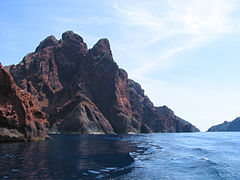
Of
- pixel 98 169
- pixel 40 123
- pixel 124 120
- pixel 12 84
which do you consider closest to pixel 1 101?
pixel 12 84

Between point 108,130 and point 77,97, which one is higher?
point 77,97

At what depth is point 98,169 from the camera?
2527 centimetres

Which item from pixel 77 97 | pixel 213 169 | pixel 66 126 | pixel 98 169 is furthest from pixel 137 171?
pixel 77 97

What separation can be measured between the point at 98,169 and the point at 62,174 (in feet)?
14.8

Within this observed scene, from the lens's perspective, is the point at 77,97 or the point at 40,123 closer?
the point at 40,123

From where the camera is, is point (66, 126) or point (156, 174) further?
point (66, 126)

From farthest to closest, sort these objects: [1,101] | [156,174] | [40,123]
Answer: [40,123] < [1,101] < [156,174]

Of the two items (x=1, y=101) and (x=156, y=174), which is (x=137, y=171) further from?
(x=1, y=101)

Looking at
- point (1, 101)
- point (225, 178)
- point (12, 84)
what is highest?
point (12, 84)

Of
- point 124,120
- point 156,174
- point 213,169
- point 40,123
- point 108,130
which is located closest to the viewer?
point 156,174

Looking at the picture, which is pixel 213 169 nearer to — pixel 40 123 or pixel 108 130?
pixel 40 123

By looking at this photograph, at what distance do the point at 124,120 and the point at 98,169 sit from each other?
16217cm

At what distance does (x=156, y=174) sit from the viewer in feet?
81.0

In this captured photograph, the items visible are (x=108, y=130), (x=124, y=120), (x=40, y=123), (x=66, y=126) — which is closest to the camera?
(x=40, y=123)
